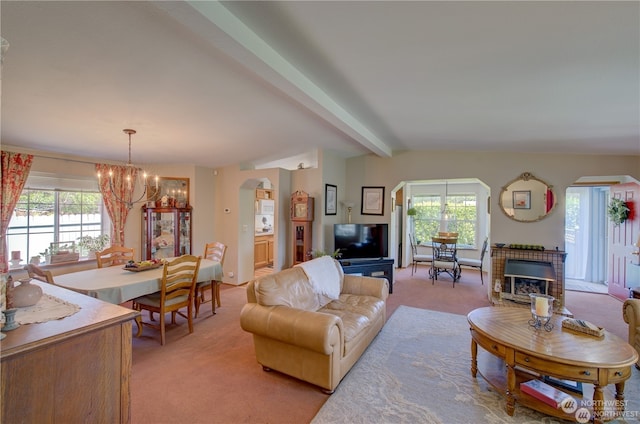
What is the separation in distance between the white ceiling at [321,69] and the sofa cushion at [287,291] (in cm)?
169

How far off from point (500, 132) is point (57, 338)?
4425 millimetres

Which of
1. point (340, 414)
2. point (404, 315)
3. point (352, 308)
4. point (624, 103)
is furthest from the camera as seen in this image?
point (404, 315)

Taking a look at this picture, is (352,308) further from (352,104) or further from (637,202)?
(637,202)

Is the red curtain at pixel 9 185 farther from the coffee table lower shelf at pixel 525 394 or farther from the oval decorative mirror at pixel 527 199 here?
the oval decorative mirror at pixel 527 199

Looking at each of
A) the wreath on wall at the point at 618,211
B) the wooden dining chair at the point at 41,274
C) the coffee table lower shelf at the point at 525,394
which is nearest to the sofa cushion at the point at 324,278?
the coffee table lower shelf at the point at 525,394

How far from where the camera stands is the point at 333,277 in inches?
131

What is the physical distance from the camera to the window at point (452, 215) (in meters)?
7.46

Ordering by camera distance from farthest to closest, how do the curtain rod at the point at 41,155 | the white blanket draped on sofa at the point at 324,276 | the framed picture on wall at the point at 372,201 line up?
the framed picture on wall at the point at 372,201 → the curtain rod at the point at 41,155 → the white blanket draped on sofa at the point at 324,276

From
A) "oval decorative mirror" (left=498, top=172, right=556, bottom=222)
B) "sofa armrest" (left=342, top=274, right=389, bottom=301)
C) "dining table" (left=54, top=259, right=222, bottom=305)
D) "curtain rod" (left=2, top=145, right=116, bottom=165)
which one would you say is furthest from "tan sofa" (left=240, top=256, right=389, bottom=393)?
"curtain rod" (left=2, top=145, right=116, bottom=165)

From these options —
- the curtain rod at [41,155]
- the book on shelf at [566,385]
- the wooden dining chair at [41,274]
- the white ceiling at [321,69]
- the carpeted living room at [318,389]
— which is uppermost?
the white ceiling at [321,69]

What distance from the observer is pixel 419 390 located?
229 cm

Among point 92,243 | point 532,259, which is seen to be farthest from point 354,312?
point 92,243

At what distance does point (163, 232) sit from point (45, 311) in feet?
12.8

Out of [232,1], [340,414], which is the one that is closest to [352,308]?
[340,414]
